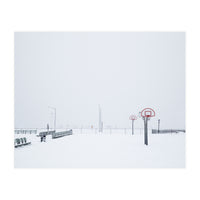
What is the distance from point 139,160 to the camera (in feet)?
24.0

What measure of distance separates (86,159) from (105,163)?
1090 millimetres

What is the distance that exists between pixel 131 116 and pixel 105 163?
61.1ft
